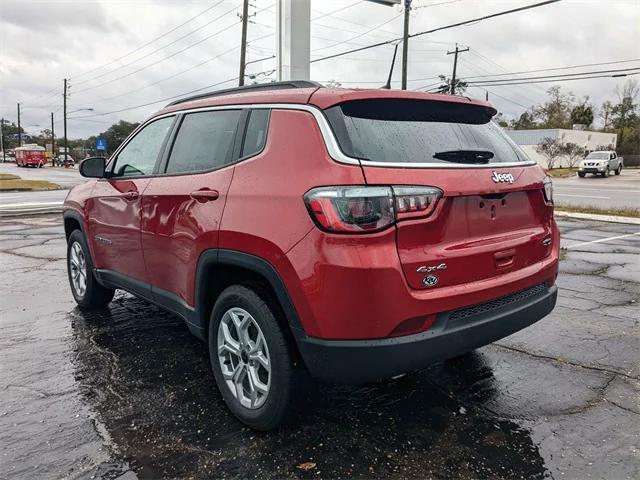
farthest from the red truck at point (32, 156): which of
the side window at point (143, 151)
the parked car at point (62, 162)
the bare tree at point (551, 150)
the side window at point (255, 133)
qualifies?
the side window at point (255, 133)

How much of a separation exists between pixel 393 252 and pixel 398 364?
20.5 inches

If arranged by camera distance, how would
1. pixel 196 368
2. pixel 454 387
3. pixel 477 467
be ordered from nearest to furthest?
1. pixel 477 467
2. pixel 454 387
3. pixel 196 368

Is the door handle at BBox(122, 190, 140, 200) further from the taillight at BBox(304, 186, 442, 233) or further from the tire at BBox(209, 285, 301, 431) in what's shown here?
the taillight at BBox(304, 186, 442, 233)

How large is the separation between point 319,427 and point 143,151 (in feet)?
8.38

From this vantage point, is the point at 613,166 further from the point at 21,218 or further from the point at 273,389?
the point at 273,389

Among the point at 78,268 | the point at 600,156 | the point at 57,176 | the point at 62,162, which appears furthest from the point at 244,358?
the point at 62,162

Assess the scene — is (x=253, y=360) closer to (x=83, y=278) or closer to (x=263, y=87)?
(x=263, y=87)

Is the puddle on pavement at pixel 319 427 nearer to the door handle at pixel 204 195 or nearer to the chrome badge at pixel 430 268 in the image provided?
the chrome badge at pixel 430 268

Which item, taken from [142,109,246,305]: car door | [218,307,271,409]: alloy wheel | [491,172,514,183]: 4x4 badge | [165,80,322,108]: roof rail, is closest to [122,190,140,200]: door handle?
[142,109,246,305]: car door

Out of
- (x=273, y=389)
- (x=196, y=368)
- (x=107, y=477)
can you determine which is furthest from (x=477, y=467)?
(x=196, y=368)

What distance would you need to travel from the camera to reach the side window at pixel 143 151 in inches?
150

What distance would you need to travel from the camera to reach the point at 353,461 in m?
2.51

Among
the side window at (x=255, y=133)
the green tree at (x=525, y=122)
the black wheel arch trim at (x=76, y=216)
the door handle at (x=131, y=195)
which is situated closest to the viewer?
the side window at (x=255, y=133)

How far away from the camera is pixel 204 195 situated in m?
2.98
